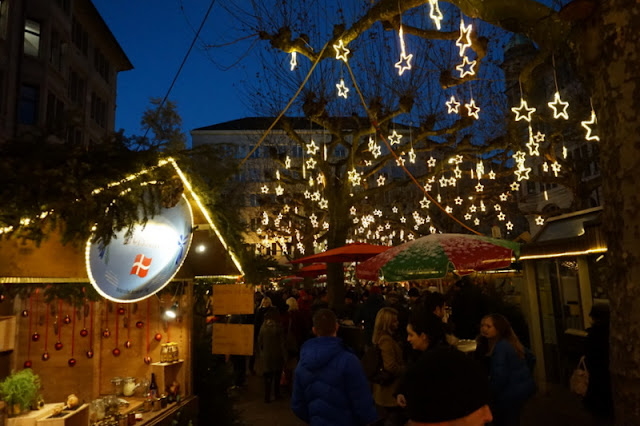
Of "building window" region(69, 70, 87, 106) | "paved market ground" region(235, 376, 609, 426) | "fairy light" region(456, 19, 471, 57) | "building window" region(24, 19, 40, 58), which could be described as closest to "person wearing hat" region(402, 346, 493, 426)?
"paved market ground" region(235, 376, 609, 426)

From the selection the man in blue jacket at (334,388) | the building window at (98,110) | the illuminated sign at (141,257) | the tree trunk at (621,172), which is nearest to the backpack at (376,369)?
the man in blue jacket at (334,388)

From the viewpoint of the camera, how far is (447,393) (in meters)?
1.76

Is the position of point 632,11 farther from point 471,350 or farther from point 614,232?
point 471,350

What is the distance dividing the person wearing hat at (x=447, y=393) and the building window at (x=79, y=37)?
31010 millimetres

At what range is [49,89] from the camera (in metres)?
21.9

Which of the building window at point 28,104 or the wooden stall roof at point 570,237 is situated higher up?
the building window at point 28,104

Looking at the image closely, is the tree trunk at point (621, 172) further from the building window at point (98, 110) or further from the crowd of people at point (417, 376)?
the building window at point (98, 110)

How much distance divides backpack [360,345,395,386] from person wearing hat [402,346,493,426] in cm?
346

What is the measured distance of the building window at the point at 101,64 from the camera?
31.1 meters

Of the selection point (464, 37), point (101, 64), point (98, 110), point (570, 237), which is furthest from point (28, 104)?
point (570, 237)

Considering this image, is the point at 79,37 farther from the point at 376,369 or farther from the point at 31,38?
the point at 376,369

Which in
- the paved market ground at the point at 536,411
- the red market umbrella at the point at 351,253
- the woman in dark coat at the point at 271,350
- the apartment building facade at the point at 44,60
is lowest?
the paved market ground at the point at 536,411

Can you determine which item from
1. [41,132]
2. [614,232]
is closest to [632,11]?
[614,232]

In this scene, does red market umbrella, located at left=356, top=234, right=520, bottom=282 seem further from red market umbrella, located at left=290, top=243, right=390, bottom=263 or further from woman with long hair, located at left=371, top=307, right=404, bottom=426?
red market umbrella, located at left=290, top=243, right=390, bottom=263
